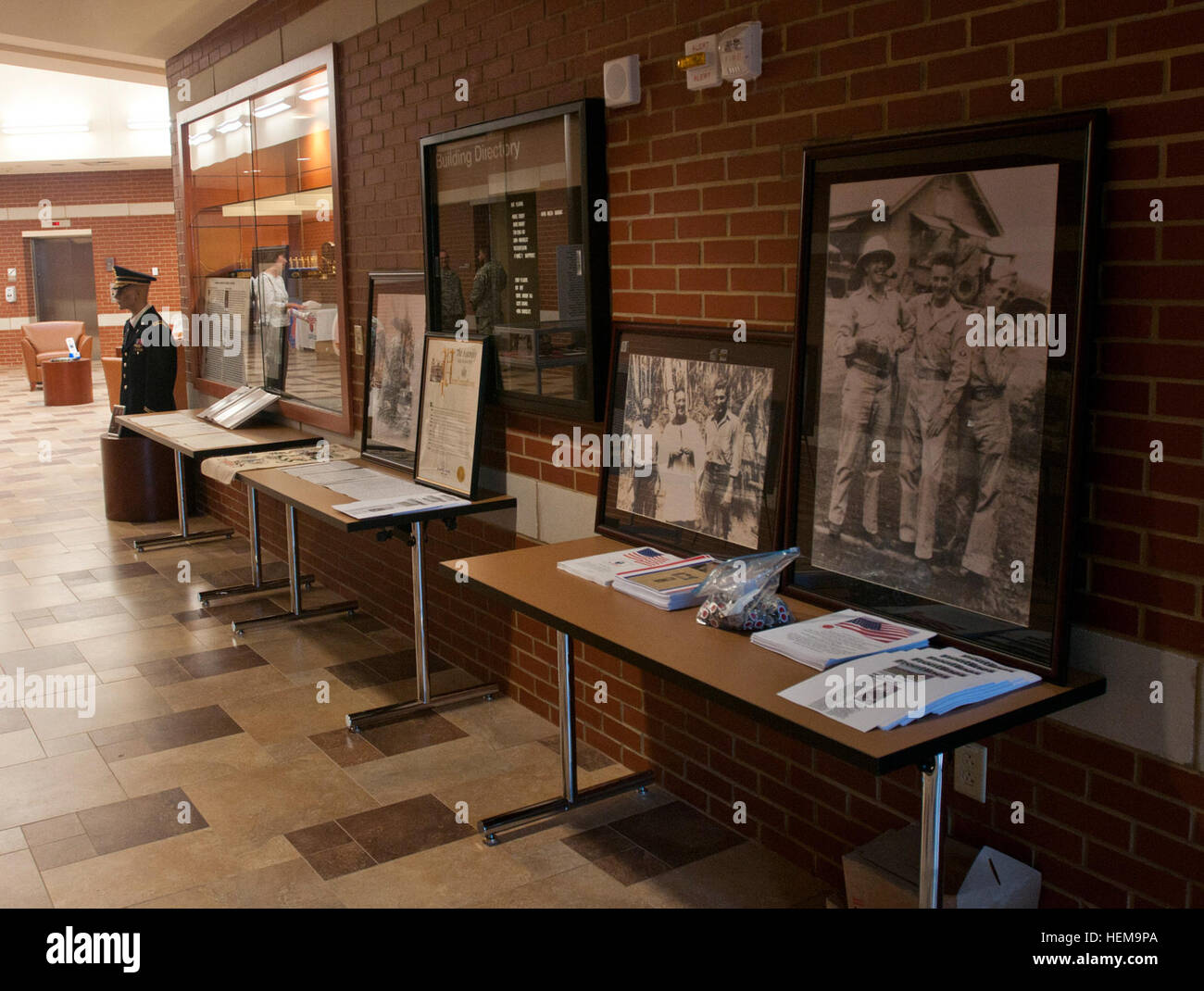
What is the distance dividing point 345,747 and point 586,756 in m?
0.82

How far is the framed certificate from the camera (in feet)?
13.1

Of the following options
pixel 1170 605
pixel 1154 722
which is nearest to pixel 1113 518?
pixel 1170 605

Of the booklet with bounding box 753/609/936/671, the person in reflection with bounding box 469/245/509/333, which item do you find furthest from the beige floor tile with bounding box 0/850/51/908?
the person in reflection with bounding box 469/245/509/333

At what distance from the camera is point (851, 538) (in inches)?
102

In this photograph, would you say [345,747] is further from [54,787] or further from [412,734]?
[54,787]

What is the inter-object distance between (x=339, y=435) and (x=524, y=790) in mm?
2536

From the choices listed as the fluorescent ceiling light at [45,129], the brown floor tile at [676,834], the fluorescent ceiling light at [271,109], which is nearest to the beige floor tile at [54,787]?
the brown floor tile at [676,834]

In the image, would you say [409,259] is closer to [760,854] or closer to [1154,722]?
[760,854]

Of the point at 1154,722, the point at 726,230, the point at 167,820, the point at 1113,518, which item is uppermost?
the point at 726,230

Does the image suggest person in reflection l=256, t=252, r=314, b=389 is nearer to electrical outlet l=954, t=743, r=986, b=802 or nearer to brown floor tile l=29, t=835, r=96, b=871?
brown floor tile l=29, t=835, r=96, b=871

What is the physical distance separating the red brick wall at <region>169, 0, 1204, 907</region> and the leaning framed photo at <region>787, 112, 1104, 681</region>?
0.25 ft

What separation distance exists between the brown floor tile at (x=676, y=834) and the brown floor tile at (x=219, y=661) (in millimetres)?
2101

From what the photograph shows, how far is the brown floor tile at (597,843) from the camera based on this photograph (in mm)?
3059

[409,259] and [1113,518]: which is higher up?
[409,259]
